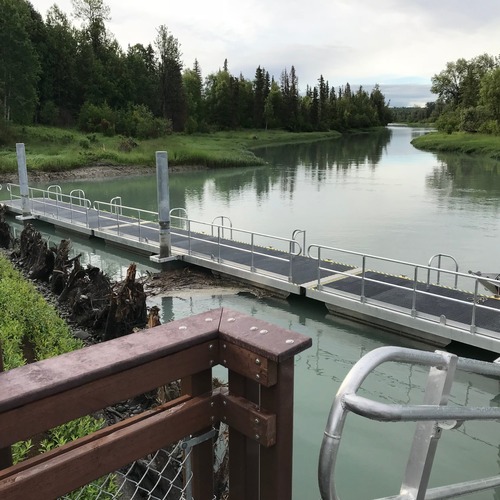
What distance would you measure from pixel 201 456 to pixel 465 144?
60855mm

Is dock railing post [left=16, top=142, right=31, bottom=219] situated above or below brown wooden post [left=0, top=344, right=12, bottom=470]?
below

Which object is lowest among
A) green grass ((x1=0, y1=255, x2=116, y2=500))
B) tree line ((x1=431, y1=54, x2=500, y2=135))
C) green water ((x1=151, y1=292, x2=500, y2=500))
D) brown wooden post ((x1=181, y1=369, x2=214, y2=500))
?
green water ((x1=151, y1=292, x2=500, y2=500))

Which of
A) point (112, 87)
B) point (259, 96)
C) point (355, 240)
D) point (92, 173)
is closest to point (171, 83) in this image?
point (112, 87)

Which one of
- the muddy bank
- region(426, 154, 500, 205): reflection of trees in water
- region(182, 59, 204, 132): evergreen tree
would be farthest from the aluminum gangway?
region(182, 59, 204, 132): evergreen tree

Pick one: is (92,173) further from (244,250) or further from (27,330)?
(27,330)

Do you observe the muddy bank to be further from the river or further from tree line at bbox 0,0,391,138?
tree line at bbox 0,0,391,138

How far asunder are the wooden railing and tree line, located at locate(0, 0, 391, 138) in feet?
160

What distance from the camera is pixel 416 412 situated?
1.48 meters

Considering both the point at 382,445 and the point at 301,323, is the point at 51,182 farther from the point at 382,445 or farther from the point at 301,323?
the point at 382,445

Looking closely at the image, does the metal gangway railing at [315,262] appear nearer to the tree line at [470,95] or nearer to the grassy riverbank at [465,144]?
the grassy riverbank at [465,144]

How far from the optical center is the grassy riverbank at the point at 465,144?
5170 cm

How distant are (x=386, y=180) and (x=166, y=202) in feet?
79.6

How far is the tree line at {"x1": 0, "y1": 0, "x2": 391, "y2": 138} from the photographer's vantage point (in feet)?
166

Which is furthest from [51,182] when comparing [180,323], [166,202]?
[180,323]
